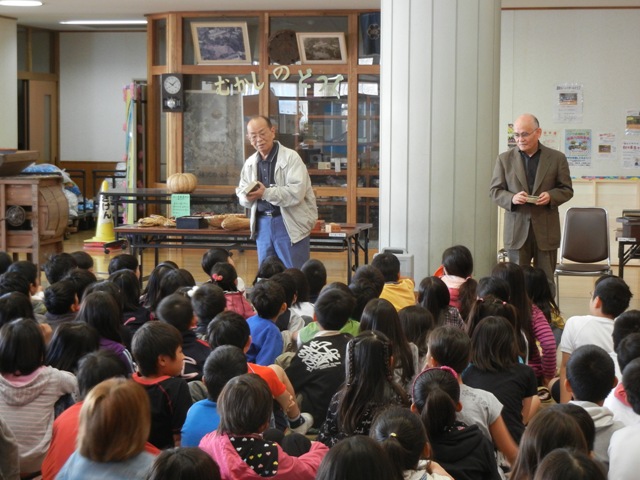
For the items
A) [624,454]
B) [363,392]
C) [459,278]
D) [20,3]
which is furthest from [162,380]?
[20,3]

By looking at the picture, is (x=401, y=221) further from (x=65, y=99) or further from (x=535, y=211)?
(x=65, y=99)

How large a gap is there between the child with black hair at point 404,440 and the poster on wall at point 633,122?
859 centimetres

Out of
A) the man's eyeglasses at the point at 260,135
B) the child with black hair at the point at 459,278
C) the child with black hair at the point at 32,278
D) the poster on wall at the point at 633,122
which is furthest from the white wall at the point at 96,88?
the child with black hair at the point at 459,278

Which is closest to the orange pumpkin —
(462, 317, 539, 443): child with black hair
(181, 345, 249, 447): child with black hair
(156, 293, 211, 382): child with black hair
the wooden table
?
the wooden table

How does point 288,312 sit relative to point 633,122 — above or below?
below

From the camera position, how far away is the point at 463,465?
2.82 metres

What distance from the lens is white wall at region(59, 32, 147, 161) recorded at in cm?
1507

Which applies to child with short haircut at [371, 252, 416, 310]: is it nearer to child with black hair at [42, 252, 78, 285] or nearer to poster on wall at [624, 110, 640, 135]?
child with black hair at [42, 252, 78, 285]

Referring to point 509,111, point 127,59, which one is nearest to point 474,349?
point 509,111

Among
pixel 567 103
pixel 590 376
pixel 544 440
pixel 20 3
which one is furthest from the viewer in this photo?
pixel 20 3

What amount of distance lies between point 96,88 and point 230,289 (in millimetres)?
10849

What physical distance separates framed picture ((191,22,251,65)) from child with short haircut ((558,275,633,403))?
7890 mm

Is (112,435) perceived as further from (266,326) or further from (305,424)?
(266,326)

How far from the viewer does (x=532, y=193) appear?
657 centimetres
